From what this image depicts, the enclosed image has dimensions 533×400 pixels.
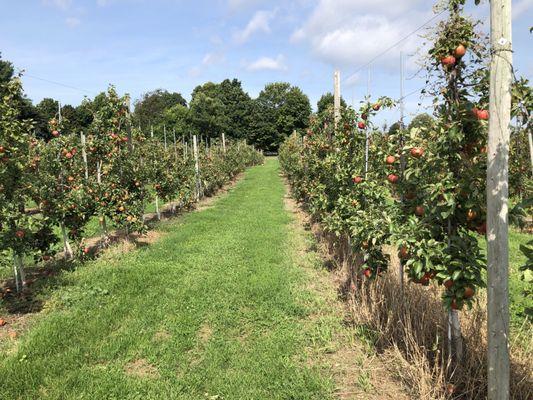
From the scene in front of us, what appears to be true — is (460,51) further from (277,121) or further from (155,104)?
(155,104)

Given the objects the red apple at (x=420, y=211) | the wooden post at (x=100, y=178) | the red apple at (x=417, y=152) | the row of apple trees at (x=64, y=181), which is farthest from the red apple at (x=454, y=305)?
the wooden post at (x=100, y=178)

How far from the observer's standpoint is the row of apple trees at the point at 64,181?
4.96 metres

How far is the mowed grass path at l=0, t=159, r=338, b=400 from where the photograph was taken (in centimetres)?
340

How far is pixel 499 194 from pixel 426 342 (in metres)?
1.85

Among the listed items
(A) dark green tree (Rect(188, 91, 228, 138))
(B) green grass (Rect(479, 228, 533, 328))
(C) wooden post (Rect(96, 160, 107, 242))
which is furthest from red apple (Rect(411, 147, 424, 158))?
(A) dark green tree (Rect(188, 91, 228, 138))

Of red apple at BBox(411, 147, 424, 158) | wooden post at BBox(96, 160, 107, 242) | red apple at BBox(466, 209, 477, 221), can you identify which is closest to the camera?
red apple at BBox(466, 209, 477, 221)

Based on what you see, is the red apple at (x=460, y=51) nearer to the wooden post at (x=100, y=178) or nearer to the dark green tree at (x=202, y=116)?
the wooden post at (x=100, y=178)

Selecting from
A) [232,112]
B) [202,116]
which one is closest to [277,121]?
[232,112]

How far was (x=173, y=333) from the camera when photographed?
438 cm

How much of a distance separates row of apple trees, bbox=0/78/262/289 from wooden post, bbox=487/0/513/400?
5035mm

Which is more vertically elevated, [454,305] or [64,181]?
[64,181]

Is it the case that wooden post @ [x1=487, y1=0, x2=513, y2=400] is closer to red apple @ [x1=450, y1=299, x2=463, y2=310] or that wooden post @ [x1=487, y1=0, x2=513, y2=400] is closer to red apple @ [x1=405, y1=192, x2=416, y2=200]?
red apple @ [x1=450, y1=299, x2=463, y2=310]

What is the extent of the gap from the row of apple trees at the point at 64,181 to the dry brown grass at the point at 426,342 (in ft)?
14.3

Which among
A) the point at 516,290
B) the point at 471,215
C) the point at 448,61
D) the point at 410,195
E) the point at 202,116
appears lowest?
the point at 516,290
